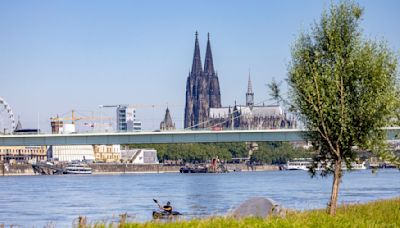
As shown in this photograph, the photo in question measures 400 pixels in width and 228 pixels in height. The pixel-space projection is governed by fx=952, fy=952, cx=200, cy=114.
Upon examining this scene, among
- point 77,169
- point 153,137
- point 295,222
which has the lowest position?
point 295,222

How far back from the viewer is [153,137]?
343 ft

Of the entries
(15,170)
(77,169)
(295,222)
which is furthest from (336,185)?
(15,170)

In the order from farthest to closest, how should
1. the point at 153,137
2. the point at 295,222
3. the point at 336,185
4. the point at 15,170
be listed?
A: the point at 15,170 → the point at 153,137 → the point at 336,185 → the point at 295,222

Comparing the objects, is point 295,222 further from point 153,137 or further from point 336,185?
point 153,137

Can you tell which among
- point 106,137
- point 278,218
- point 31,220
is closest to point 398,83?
point 278,218

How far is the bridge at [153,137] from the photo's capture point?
101 meters

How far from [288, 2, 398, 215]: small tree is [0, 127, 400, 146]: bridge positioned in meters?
62.7

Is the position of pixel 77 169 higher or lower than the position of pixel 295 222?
higher

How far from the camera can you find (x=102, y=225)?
20.5 meters

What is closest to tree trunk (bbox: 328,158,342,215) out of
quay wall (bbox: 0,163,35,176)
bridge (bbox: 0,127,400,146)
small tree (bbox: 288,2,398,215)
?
small tree (bbox: 288,2,398,215)

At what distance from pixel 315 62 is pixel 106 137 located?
235 feet

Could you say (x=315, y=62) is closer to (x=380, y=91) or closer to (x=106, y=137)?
(x=380, y=91)

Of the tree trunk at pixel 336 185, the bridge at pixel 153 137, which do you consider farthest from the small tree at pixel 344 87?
the bridge at pixel 153 137

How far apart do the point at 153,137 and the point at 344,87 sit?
230 feet
